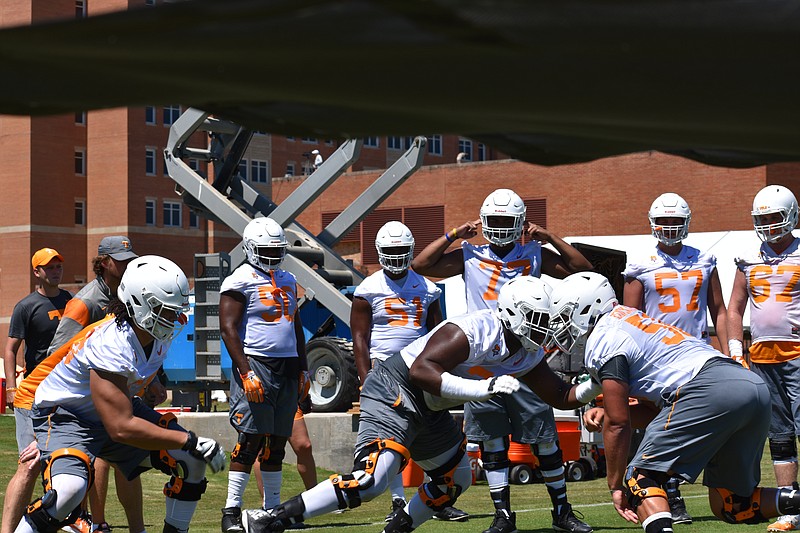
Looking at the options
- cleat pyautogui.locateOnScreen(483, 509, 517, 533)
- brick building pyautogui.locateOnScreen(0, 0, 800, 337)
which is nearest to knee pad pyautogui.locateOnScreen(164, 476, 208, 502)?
cleat pyautogui.locateOnScreen(483, 509, 517, 533)

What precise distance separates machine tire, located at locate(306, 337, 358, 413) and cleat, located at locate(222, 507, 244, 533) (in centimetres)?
777

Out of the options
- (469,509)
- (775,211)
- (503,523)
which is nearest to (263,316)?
(503,523)

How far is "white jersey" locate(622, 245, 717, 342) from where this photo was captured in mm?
9766

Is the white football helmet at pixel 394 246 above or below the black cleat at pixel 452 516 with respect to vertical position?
above

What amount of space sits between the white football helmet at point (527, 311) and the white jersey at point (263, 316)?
306cm

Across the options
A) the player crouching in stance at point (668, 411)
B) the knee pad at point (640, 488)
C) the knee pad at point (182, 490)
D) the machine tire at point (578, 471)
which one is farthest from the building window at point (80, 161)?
the knee pad at point (640, 488)

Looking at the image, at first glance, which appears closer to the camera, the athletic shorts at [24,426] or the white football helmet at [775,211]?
the athletic shorts at [24,426]

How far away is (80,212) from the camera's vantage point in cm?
6906

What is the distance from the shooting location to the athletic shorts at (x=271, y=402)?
379 inches

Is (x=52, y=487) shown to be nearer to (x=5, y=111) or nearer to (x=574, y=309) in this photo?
(x=574, y=309)

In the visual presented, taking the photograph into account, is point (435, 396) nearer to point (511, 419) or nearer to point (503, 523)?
point (503, 523)

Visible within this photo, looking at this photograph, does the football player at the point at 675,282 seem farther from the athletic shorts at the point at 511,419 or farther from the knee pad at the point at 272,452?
the knee pad at the point at 272,452

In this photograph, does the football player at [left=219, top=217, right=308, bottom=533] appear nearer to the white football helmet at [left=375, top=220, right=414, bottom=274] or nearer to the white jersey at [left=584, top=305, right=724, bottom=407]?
the white football helmet at [left=375, top=220, right=414, bottom=274]

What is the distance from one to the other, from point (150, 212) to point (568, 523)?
62.3m
